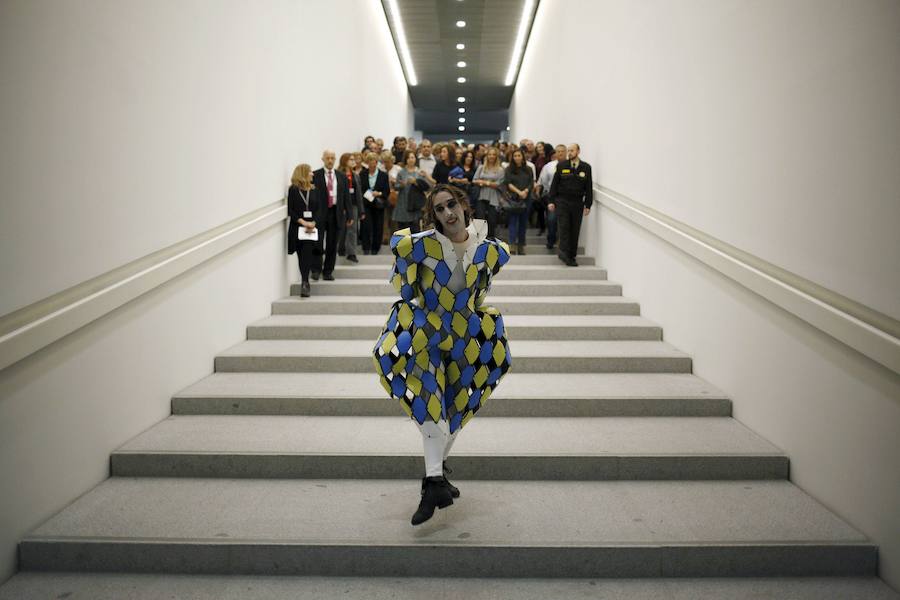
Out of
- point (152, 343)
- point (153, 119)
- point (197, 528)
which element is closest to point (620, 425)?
point (197, 528)

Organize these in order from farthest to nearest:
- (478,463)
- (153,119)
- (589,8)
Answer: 1. (589,8)
2. (153,119)
3. (478,463)

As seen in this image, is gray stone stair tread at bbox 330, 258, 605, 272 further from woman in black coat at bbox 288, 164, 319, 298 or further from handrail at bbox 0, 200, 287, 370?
handrail at bbox 0, 200, 287, 370

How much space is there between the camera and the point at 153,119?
4.19m

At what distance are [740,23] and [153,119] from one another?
144 inches

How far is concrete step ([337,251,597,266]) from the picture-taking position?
8.26 meters

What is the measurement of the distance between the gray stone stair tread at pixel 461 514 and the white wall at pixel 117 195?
0.37 m

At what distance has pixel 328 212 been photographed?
7.39 meters

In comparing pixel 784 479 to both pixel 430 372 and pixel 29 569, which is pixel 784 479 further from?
pixel 29 569

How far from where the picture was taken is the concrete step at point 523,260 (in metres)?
8.26

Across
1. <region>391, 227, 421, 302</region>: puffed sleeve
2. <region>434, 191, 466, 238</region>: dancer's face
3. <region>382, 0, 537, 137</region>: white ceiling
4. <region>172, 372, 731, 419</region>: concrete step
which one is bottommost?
<region>172, 372, 731, 419</region>: concrete step

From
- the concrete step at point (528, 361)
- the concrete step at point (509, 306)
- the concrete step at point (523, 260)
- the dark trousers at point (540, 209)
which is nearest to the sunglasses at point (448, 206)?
the concrete step at point (528, 361)

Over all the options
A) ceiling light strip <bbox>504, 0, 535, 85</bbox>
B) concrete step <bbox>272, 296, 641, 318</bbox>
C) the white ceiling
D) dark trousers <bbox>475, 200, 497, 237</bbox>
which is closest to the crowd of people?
dark trousers <bbox>475, 200, 497, 237</bbox>

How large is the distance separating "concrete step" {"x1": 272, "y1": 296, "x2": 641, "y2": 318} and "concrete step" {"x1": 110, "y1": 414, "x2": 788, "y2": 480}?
2475mm

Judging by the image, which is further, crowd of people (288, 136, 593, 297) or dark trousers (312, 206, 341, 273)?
dark trousers (312, 206, 341, 273)
